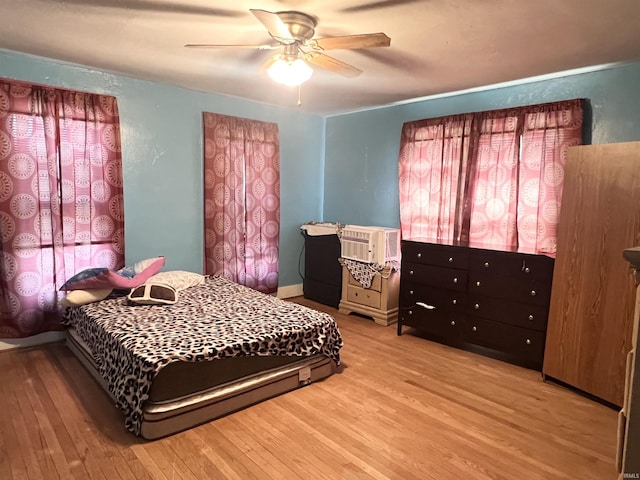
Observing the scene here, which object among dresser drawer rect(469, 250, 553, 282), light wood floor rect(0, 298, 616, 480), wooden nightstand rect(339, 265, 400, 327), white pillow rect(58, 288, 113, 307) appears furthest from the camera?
wooden nightstand rect(339, 265, 400, 327)

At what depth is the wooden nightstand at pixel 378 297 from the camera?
164 inches

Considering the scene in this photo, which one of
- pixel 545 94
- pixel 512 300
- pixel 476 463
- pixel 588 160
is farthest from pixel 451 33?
pixel 476 463

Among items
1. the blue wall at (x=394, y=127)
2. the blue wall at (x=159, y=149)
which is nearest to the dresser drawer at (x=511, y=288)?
the blue wall at (x=394, y=127)

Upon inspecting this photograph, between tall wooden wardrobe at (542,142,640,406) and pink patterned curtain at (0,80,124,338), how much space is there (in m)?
3.61

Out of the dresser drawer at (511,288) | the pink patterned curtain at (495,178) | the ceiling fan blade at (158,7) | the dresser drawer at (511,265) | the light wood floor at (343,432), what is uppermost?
the ceiling fan blade at (158,7)

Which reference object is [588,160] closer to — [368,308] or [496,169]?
[496,169]

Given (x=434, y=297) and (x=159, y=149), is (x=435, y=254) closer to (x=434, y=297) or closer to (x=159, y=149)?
(x=434, y=297)

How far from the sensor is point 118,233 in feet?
11.9

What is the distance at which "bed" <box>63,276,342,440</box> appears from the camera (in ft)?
7.27

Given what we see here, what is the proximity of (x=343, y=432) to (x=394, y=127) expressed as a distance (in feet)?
10.7

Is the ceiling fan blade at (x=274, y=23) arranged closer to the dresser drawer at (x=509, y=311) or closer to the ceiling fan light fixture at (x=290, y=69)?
the ceiling fan light fixture at (x=290, y=69)

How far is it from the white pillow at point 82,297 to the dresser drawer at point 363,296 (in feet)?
7.87

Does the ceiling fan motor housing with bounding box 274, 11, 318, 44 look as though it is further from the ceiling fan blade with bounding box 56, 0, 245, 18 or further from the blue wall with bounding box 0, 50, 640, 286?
the blue wall with bounding box 0, 50, 640, 286

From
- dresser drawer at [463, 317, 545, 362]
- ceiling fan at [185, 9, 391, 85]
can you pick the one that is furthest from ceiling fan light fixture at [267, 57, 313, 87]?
dresser drawer at [463, 317, 545, 362]
